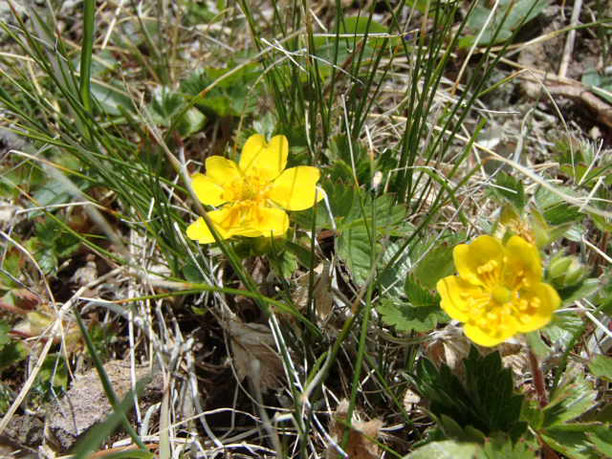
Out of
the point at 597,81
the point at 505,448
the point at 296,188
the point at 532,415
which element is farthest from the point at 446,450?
the point at 597,81

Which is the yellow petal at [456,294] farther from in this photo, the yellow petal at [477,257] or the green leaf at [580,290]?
the green leaf at [580,290]

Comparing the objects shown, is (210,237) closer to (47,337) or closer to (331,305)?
(331,305)

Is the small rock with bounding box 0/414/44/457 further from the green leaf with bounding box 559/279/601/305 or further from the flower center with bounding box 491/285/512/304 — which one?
the green leaf with bounding box 559/279/601/305

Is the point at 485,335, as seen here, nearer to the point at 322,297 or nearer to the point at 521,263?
the point at 521,263

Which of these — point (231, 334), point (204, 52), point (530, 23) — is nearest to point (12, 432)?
point (231, 334)

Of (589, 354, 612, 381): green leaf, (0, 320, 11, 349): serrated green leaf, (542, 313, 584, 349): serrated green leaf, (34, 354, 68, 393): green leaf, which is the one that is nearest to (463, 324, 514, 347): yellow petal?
(542, 313, 584, 349): serrated green leaf

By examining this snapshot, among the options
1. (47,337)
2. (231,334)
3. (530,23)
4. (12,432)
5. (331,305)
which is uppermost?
(530,23)

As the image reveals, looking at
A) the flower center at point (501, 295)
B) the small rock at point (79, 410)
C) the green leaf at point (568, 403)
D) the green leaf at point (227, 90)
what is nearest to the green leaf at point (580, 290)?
the flower center at point (501, 295)
